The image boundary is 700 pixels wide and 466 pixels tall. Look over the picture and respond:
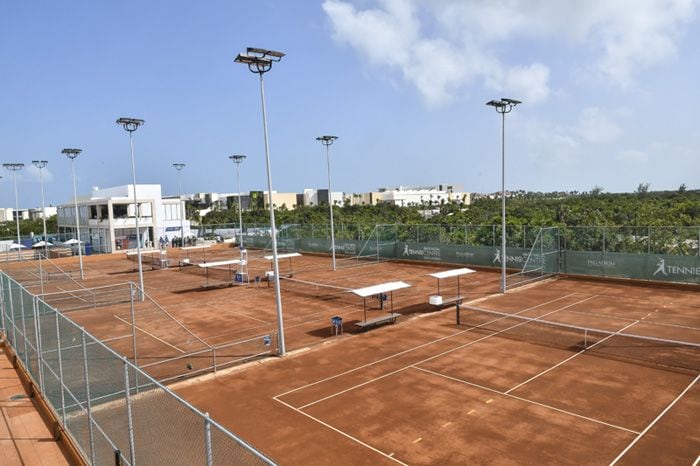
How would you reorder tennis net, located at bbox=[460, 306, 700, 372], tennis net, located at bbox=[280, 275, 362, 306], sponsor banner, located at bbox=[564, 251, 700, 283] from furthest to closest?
sponsor banner, located at bbox=[564, 251, 700, 283] < tennis net, located at bbox=[280, 275, 362, 306] < tennis net, located at bbox=[460, 306, 700, 372]

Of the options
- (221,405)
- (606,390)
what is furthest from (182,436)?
(606,390)

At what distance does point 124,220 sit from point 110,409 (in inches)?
2487

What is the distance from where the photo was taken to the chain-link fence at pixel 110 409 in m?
9.32

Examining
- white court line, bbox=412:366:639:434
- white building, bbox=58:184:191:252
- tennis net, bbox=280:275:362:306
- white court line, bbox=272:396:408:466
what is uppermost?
white building, bbox=58:184:191:252

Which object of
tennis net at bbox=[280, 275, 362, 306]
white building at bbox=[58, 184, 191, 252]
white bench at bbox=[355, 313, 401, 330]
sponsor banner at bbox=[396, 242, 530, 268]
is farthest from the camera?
white building at bbox=[58, 184, 191, 252]

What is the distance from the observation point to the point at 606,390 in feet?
51.0

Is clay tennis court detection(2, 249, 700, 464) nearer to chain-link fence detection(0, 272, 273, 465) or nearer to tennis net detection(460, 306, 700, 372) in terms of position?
tennis net detection(460, 306, 700, 372)

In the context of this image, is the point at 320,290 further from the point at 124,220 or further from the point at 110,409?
the point at 124,220

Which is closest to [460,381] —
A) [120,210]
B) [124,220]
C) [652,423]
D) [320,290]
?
[652,423]

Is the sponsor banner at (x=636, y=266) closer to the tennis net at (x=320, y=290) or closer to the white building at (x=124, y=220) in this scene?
the tennis net at (x=320, y=290)

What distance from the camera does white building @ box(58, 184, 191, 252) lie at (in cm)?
7075

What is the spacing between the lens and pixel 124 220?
71000 mm

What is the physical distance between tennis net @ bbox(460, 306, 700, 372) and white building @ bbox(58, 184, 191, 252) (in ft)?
194

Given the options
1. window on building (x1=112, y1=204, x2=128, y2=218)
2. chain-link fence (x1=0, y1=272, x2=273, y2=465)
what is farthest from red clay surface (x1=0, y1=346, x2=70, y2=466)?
window on building (x1=112, y1=204, x2=128, y2=218)
